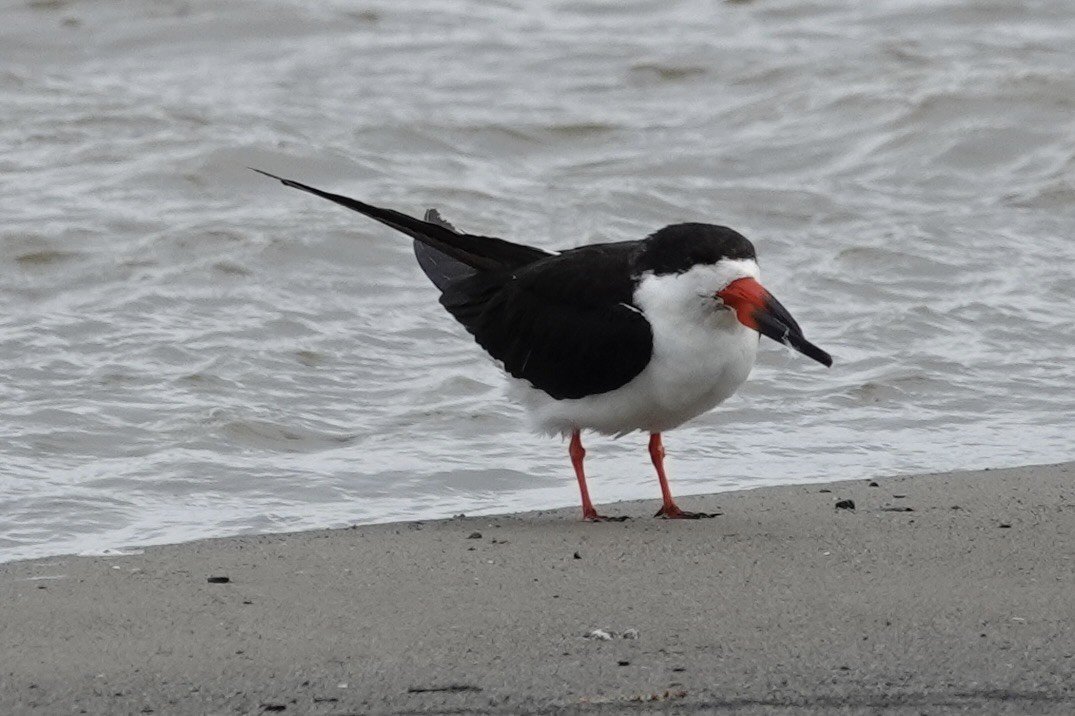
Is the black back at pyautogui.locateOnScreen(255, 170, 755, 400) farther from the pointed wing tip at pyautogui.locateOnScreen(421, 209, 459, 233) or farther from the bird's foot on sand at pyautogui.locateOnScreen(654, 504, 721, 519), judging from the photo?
the bird's foot on sand at pyautogui.locateOnScreen(654, 504, 721, 519)

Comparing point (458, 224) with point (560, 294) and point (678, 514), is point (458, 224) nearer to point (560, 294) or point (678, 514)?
point (560, 294)

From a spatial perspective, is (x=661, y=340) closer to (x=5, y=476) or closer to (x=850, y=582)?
(x=850, y=582)

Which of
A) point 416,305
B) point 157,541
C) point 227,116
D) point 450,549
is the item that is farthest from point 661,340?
point 227,116

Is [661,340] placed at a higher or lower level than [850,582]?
higher

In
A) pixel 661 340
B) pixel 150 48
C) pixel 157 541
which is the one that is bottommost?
pixel 157 541

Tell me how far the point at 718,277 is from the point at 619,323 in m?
0.33

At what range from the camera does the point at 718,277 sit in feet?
16.8

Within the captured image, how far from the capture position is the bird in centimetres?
514

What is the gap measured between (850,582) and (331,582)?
123 centimetres

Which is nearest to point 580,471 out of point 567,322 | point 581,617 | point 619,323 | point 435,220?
point 567,322

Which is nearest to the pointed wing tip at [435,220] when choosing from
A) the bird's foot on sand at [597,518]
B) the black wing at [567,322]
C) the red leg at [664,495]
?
the black wing at [567,322]

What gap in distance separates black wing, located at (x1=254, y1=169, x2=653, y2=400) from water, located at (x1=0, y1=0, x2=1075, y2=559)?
0.63m

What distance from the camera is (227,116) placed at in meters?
11.5

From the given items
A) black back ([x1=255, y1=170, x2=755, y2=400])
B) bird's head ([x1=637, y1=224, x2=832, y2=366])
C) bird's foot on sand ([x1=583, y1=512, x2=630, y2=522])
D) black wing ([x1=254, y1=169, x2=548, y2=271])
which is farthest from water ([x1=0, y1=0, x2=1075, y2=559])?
bird's head ([x1=637, y1=224, x2=832, y2=366])
